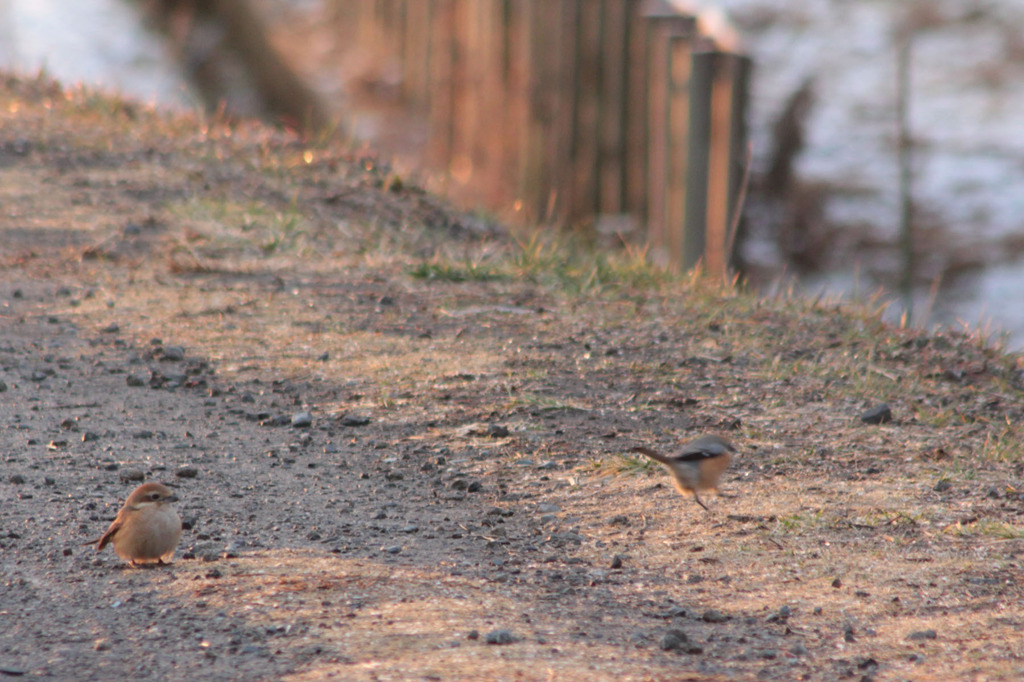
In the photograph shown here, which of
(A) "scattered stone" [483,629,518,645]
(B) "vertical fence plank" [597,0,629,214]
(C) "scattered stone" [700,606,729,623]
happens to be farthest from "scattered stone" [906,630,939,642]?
(B) "vertical fence plank" [597,0,629,214]

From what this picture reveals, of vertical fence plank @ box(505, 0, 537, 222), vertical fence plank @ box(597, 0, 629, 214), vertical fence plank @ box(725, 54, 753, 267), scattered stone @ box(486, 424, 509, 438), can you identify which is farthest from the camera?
vertical fence plank @ box(505, 0, 537, 222)

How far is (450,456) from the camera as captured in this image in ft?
14.4

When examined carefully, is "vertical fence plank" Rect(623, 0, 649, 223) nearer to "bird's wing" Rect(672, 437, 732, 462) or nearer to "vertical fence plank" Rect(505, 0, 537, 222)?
"vertical fence plank" Rect(505, 0, 537, 222)

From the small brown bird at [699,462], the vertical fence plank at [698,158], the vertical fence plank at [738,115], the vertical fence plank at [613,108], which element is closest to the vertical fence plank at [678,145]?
the vertical fence plank at [698,158]

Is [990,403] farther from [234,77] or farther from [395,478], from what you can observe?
[234,77]

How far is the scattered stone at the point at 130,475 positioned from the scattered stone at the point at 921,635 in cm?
245

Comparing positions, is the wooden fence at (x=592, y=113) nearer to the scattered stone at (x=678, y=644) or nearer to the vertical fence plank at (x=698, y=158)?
the vertical fence plank at (x=698, y=158)

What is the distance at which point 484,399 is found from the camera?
483 cm

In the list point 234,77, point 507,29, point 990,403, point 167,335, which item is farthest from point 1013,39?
point 167,335

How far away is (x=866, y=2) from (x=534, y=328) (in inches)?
433

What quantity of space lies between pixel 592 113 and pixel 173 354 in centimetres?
519

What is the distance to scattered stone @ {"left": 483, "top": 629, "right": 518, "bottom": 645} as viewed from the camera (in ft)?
9.66

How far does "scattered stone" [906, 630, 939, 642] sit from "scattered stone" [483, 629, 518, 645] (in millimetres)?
972

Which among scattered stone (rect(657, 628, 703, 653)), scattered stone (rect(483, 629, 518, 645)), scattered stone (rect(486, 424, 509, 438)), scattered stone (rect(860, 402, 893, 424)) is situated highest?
scattered stone (rect(860, 402, 893, 424))
